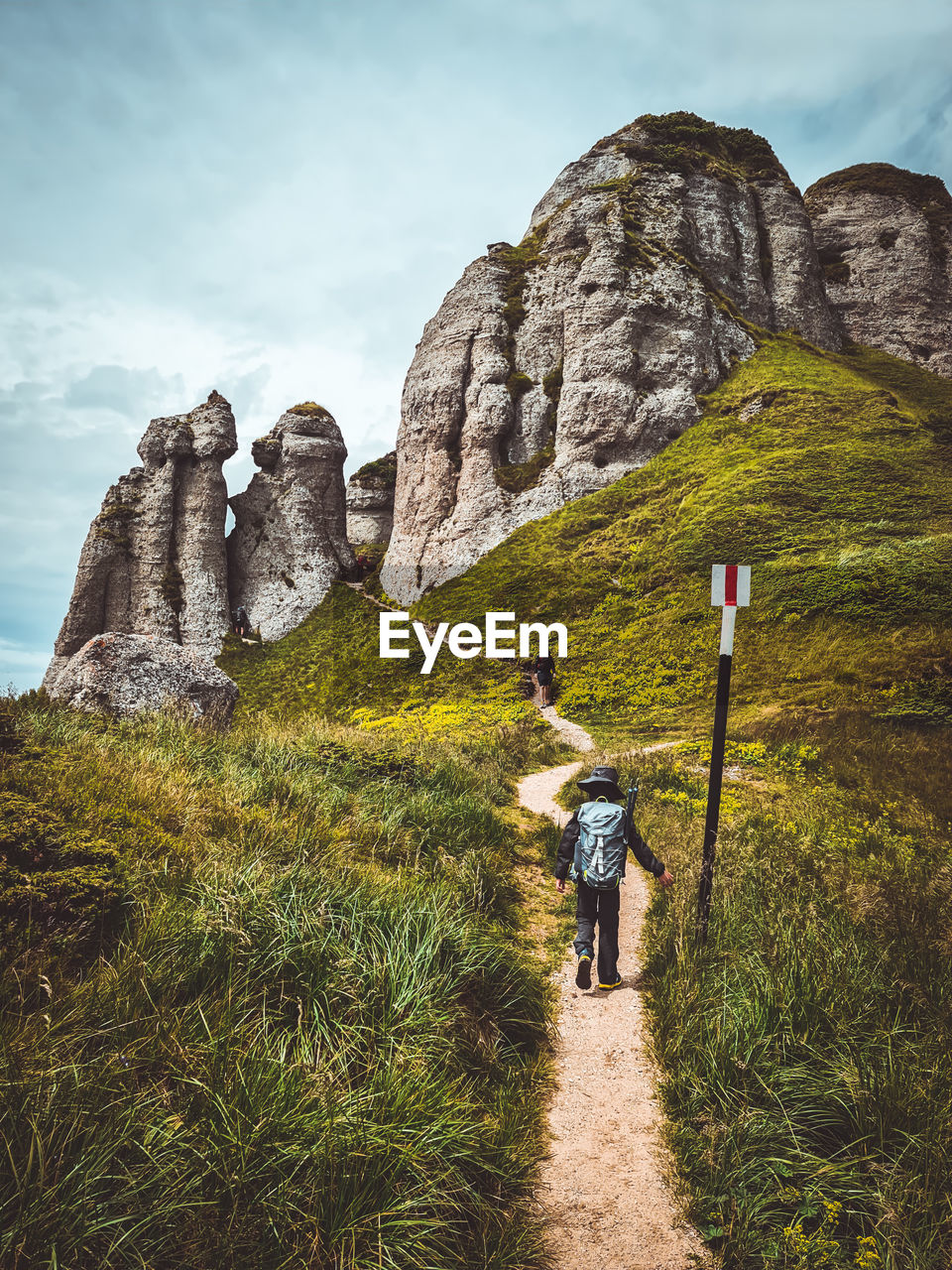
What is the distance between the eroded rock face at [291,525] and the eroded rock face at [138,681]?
30.5 m

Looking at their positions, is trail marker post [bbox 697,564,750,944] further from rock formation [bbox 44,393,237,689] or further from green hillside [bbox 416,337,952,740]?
rock formation [bbox 44,393,237,689]

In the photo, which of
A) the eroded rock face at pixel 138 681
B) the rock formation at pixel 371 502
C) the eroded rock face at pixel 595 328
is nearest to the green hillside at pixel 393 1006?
the eroded rock face at pixel 138 681

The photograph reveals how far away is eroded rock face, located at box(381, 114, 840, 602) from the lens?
3525 cm

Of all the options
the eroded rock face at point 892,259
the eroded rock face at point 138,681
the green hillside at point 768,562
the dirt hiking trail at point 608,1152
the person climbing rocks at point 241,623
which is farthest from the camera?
the eroded rock face at point 892,259

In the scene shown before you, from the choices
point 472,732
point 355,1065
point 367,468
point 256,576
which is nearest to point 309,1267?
point 355,1065

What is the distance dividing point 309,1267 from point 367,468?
201 ft

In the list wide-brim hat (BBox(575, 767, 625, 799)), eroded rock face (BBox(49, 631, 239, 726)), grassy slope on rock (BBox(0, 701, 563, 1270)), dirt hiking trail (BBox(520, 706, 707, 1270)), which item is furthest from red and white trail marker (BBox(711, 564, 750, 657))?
eroded rock face (BBox(49, 631, 239, 726))

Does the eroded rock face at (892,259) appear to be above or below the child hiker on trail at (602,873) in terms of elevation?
above

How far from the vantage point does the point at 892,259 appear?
49.4 metres

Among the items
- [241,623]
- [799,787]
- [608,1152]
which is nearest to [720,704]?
[608,1152]

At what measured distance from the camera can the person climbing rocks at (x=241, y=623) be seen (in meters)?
41.2

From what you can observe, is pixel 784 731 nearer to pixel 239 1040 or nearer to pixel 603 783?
pixel 603 783

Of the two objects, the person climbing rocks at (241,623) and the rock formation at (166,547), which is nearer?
the rock formation at (166,547)

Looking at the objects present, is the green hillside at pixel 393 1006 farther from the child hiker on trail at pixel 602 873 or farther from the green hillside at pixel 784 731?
the child hiker on trail at pixel 602 873
